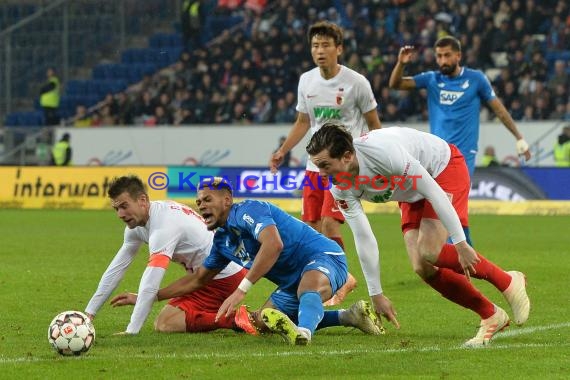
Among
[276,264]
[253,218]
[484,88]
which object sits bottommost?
[276,264]

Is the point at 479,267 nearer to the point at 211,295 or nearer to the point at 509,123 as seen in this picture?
the point at 211,295

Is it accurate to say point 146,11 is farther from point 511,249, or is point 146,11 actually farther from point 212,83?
point 511,249

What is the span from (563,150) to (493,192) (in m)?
2.15

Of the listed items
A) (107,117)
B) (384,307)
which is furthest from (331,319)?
(107,117)

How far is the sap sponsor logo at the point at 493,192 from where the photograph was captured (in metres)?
23.4

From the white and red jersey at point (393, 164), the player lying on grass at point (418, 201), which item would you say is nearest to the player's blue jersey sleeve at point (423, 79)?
the player lying on grass at point (418, 201)

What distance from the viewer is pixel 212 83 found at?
1232 inches

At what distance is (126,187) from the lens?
27.6 feet

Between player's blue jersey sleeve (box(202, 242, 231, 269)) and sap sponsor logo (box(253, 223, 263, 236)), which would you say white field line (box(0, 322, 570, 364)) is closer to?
sap sponsor logo (box(253, 223, 263, 236))

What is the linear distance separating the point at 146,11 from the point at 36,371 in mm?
29530

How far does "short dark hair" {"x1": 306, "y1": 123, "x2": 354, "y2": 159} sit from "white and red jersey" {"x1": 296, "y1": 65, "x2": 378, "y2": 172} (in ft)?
11.2

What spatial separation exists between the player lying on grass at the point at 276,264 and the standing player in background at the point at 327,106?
2.47 meters

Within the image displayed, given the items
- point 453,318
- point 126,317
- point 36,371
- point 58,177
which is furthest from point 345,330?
point 58,177

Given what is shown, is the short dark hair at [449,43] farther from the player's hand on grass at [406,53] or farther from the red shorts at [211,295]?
the red shorts at [211,295]
